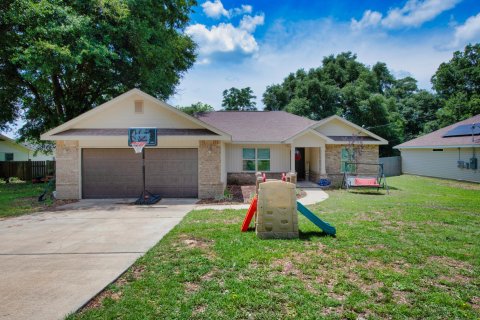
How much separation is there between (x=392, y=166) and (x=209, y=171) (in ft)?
70.0

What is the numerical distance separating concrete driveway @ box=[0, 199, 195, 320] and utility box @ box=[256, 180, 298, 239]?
2.54 metres

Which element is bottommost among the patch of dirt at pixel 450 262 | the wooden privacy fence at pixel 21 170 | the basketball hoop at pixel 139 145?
the patch of dirt at pixel 450 262

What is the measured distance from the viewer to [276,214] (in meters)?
6.27

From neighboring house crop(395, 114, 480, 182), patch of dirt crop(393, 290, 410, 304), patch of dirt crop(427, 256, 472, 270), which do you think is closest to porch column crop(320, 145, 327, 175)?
neighboring house crop(395, 114, 480, 182)

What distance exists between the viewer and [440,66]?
36.1 m

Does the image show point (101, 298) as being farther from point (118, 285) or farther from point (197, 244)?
point (197, 244)

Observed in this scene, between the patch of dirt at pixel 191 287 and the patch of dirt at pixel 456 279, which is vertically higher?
the patch of dirt at pixel 191 287

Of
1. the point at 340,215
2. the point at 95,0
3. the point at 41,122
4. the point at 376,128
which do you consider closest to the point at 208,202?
the point at 340,215

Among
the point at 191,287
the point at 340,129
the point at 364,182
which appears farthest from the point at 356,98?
the point at 191,287

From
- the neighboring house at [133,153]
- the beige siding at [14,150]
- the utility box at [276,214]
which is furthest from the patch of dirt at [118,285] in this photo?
the beige siding at [14,150]

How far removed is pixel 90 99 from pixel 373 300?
74.7 ft

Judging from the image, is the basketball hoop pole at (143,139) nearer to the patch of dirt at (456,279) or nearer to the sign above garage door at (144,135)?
the sign above garage door at (144,135)

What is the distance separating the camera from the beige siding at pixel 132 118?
12750 mm

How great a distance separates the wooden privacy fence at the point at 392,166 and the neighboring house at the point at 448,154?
3.03 ft
